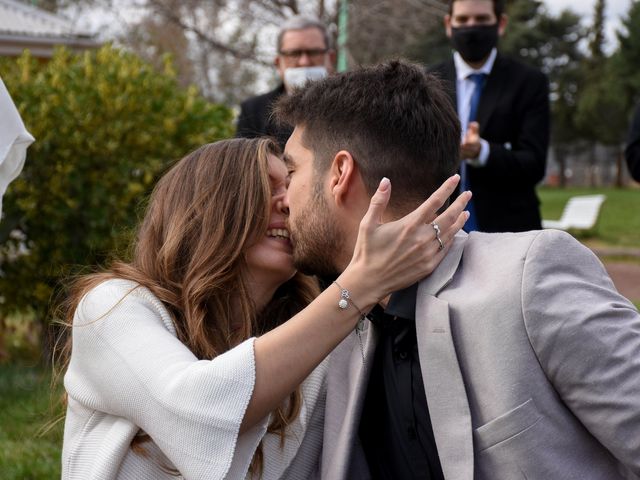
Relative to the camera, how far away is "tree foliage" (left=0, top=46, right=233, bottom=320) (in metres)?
6.53

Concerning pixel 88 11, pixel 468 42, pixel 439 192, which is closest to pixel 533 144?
pixel 468 42

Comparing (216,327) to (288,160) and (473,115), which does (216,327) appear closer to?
(288,160)

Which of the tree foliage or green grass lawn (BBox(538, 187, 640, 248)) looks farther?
green grass lawn (BBox(538, 187, 640, 248))

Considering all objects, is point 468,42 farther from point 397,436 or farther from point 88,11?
point 88,11

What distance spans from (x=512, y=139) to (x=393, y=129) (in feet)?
9.38

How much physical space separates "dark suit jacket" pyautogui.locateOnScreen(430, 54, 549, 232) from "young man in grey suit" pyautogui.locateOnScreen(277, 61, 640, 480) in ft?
7.80

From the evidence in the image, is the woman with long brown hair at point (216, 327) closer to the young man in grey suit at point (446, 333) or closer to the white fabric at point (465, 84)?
the young man in grey suit at point (446, 333)

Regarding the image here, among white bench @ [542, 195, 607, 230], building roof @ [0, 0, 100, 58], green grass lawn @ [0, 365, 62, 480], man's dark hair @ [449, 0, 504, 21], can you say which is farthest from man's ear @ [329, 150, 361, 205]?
white bench @ [542, 195, 607, 230]

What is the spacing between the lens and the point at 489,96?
5.11m

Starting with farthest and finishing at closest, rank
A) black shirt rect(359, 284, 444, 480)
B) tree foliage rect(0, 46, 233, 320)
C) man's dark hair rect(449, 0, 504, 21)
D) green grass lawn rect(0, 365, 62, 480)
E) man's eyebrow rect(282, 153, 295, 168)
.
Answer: tree foliage rect(0, 46, 233, 320), man's dark hair rect(449, 0, 504, 21), green grass lawn rect(0, 365, 62, 480), man's eyebrow rect(282, 153, 295, 168), black shirt rect(359, 284, 444, 480)

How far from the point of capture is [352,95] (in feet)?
8.34

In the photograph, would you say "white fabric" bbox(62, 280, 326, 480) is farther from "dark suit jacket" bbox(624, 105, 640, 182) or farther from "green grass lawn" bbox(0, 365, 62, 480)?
"dark suit jacket" bbox(624, 105, 640, 182)

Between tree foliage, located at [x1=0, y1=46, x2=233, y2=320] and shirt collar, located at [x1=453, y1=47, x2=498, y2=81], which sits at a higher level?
shirt collar, located at [x1=453, y1=47, x2=498, y2=81]

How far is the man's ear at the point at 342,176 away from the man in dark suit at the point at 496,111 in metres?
2.50
